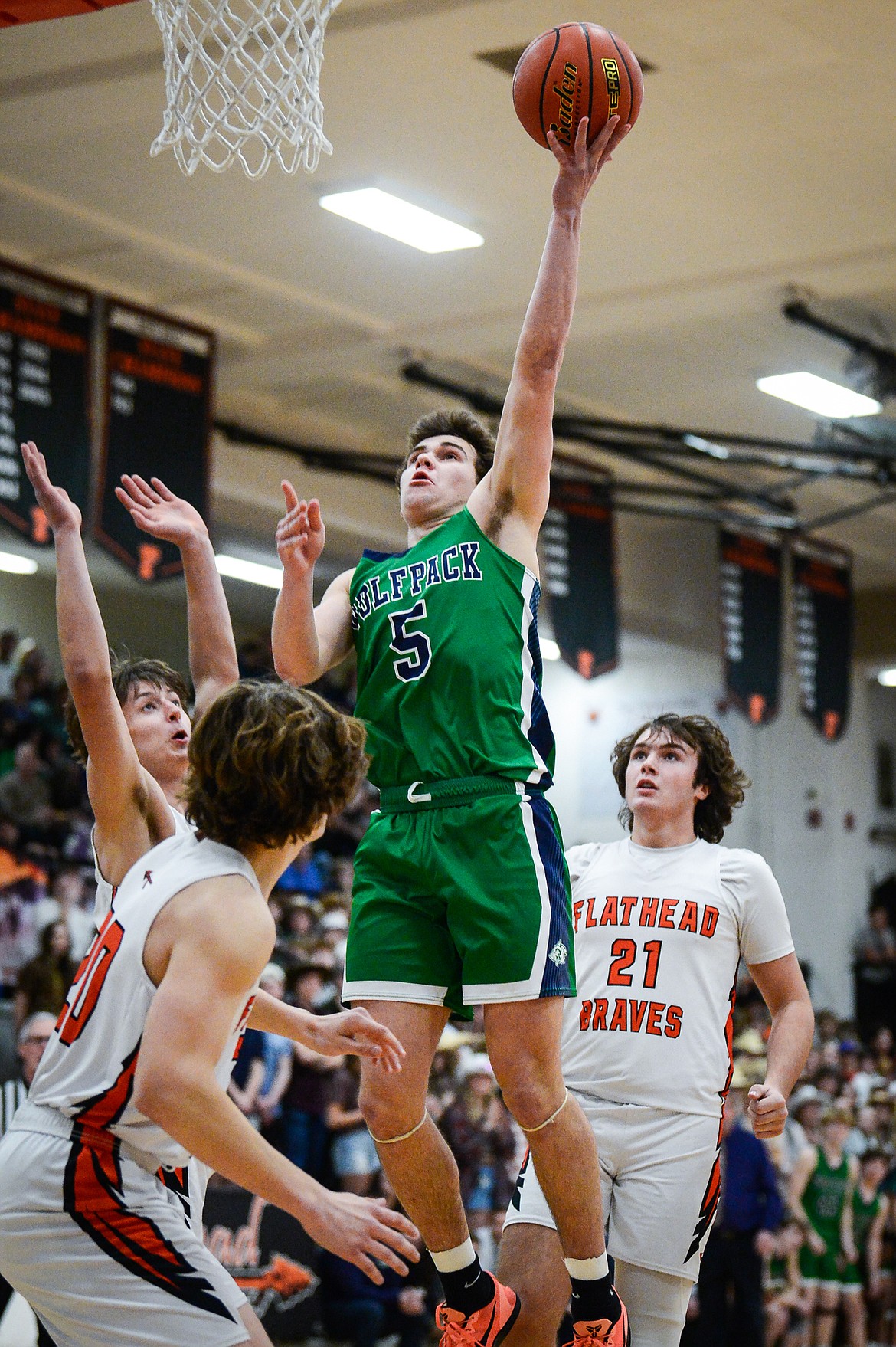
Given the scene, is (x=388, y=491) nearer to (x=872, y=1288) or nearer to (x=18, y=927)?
(x=18, y=927)

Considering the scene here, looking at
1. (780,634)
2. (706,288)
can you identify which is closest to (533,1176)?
(706,288)

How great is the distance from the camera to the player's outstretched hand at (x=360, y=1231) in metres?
2.85

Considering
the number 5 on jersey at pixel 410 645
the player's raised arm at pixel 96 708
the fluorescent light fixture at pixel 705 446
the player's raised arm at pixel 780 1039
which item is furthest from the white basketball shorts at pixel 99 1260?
the fluorescent light fixture at pixel 705 446

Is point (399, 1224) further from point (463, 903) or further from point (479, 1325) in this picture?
point (479, 1325)

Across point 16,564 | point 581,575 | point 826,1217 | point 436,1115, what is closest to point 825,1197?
point 826,1217

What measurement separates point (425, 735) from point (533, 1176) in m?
1.36

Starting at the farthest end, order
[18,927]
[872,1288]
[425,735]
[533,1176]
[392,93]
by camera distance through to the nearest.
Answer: [872,1288], [18,927], [392,93], [533,1176], [425,735]

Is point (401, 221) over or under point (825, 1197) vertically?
over

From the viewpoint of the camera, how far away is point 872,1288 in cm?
1367

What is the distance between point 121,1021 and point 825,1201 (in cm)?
1120

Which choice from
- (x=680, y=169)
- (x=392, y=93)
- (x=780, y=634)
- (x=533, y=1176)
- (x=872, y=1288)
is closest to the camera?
(x=533, y=1176)

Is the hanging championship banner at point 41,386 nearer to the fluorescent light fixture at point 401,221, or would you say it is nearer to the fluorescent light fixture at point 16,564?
the fluorescent light fixture at point 401,221

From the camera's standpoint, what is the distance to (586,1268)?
4172mm

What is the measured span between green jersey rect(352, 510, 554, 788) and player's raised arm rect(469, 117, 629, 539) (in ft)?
0.57
